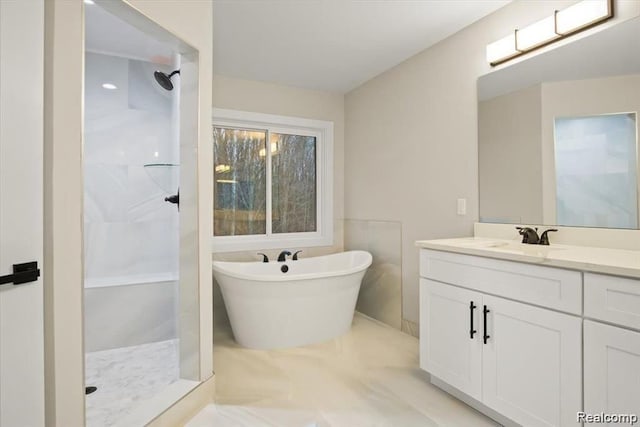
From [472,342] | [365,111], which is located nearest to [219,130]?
[365,111]

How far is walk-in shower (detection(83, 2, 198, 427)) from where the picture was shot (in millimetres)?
2588

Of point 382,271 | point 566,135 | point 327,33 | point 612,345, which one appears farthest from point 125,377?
point 566,135

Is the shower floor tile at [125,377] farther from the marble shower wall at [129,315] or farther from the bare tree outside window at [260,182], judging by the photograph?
the bare tree outside window at [260,182]

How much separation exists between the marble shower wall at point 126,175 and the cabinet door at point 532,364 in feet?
7.81

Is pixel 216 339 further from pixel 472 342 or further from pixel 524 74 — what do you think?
pixel 524 74

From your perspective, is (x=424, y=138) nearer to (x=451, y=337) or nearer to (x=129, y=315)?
(x=451, y=337)

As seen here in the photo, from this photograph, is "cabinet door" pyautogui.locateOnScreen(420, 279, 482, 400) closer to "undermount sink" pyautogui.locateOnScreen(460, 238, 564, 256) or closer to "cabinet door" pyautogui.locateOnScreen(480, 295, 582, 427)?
"cabinet door" pyautogui.locateOnScreen(480, 295, 582, 427)

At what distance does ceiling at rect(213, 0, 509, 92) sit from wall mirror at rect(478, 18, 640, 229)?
566mm

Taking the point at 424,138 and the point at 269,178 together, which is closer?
the point at 424,138

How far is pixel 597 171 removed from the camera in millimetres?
1829

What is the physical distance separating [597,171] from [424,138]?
4.25 feet

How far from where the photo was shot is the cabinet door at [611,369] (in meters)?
1.22

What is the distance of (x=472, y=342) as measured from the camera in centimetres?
182

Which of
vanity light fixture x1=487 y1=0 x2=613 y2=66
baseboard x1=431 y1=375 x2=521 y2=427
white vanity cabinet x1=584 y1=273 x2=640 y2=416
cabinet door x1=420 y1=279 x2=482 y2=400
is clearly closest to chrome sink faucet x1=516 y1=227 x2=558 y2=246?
cabinet door x1=420 y1=279 x2=482 y2=400
